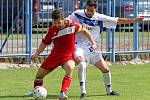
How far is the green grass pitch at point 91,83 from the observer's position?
10602 millimetres

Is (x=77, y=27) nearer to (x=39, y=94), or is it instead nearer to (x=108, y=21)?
(x=108, y=21)

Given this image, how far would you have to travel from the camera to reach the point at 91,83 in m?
12.5

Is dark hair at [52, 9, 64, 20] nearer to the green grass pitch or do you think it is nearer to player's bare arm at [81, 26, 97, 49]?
player's bare arm at [81, 26, 97, 49]

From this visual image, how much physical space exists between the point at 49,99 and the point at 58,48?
2.98 feet

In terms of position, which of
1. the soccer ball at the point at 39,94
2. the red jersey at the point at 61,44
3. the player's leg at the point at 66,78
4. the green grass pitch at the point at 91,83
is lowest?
the green grass pitch at the point at 91,83

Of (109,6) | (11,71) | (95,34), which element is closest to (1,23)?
(11,71)

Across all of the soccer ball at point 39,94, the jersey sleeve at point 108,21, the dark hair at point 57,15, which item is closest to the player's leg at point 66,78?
the soccer ball at point 39,94

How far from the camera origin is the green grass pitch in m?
10.6

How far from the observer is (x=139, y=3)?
18.2 meters

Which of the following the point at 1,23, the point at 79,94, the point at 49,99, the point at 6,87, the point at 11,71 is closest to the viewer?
the point at 49,99

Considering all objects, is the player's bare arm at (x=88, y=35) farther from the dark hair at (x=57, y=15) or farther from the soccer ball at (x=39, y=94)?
the soccer ball at (x=39, y=94)

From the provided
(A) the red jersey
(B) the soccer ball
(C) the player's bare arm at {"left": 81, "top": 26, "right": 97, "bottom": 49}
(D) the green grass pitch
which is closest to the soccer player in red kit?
(A) the red jersey

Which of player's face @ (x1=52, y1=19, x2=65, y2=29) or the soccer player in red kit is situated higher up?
player's face @ (x1=52, y1=19, x2=65, y2=29)

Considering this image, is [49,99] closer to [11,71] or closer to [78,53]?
[78,53]
